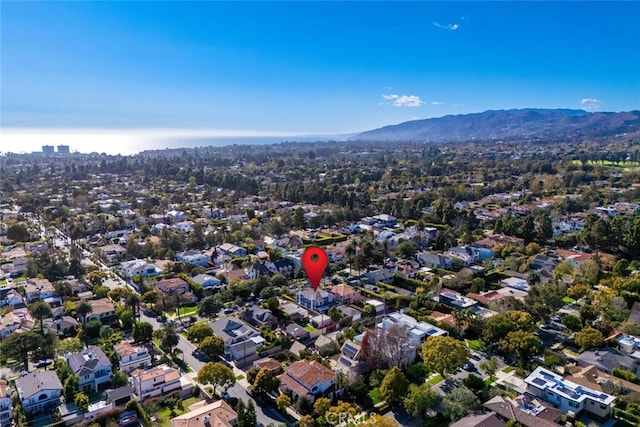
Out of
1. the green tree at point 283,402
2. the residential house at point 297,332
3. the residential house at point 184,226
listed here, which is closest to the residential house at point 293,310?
the residential house at point 297,332

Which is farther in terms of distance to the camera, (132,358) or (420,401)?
(132,358)

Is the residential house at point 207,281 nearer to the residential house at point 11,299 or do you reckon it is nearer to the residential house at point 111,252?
the residential house at point 111,252

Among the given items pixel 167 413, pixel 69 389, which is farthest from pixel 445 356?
pixel 69 389

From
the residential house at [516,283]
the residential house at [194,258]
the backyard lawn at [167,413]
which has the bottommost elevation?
the residential house at [516,283]

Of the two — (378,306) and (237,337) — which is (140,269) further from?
(378,306)

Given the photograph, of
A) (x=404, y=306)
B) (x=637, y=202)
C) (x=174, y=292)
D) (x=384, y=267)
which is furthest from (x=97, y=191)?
(x=637, y=202)

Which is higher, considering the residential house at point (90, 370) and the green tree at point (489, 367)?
the residential house at point (90, 370)

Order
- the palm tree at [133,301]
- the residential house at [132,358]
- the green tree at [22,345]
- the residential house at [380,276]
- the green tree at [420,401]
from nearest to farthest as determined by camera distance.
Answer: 1. the green tree at [420,401]
2. the green tree at [22,345]
3. the residential house at [132,358]
4. the palm tree at [133,301]
5. the residential house at [380,276]
